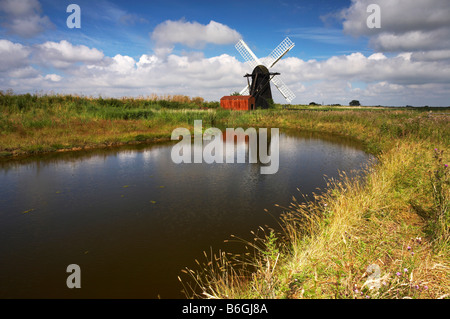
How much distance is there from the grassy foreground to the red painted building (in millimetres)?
5813

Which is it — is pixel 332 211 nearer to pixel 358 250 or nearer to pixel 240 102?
pixel 358 250

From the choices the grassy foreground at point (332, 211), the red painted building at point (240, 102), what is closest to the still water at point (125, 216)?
the grassy foreground at point (332, 211)

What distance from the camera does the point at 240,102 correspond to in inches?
1356

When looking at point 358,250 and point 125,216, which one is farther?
point 125,216

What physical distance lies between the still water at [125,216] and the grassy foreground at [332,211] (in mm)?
571

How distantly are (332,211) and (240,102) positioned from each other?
3156 cm

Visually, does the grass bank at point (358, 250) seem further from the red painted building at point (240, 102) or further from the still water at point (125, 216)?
the red painted building at point (240, 102)

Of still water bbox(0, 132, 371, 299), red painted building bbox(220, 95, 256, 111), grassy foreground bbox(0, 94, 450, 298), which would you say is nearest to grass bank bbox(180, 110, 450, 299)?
grassy foreground bbox(0, 94, 450, 298)

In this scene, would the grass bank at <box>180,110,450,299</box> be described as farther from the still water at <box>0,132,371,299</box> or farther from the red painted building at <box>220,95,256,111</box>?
the red painted building at <box>220,95,256,111</box>

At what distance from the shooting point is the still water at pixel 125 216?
12.0 ft

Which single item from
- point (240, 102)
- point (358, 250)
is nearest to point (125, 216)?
point (358, 250)

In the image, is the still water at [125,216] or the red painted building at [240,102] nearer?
the still water at [125,216]

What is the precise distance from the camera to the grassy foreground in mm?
2562
